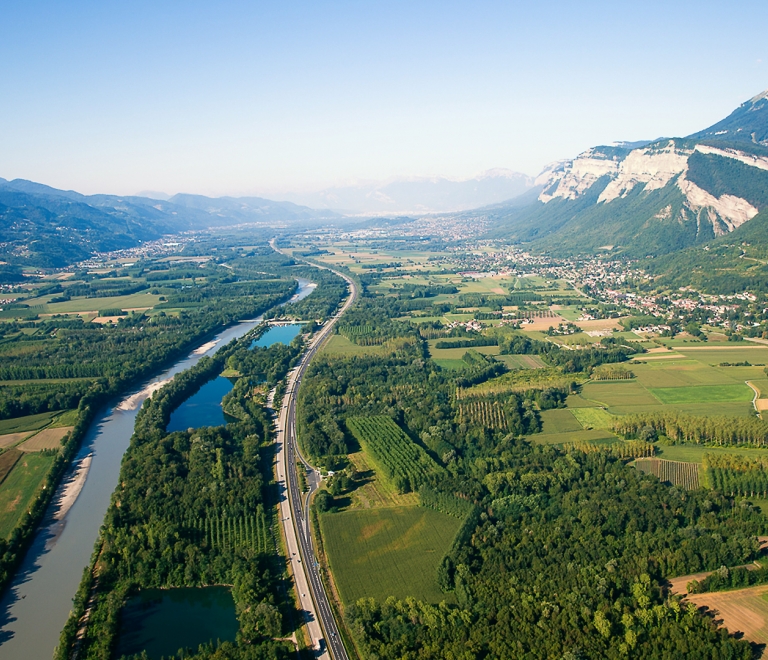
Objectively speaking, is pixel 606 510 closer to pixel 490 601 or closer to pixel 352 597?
pixel 490 601

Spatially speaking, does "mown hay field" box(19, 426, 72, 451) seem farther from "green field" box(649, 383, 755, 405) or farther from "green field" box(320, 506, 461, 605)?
"green field" box(649, 383, 755, 405)

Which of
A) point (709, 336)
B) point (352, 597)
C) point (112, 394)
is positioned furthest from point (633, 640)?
point (709, 336)

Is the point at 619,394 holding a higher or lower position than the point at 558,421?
higher

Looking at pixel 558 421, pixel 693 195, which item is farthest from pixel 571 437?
pixel 693 195

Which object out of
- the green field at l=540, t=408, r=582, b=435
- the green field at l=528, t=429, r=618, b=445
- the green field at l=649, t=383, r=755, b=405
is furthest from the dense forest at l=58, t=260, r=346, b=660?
the green field at l=649, t=383, r=755, b=405

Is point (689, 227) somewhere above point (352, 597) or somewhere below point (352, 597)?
above

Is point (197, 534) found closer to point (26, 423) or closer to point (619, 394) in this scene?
point (26, 423)

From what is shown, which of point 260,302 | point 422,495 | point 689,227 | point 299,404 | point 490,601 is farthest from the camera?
point 689,227
